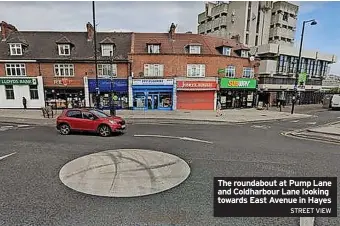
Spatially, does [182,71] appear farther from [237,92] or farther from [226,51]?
[237,92]

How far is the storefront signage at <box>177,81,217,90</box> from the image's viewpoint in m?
25.8

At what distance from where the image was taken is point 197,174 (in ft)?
21.9

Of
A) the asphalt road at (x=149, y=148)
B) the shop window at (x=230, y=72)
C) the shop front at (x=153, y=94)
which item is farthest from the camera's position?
the shop window at (x=230, y=72)

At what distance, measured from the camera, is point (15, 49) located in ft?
80.0

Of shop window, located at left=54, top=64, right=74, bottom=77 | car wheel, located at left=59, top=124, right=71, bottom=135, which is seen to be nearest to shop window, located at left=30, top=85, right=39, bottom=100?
shop window, located at left=54, top=64, right=74, bottom=77

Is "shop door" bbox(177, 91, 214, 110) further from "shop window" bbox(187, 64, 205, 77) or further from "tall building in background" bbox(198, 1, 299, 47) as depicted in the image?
"tall building in background" bbox(198, 1, 299, 47)

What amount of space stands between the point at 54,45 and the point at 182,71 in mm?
15242

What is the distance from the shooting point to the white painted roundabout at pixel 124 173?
5697 millimetres

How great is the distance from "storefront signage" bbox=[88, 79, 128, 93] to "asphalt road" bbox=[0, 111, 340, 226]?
1279cm

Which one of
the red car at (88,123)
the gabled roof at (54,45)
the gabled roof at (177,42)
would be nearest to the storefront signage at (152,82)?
the gabled roof at (54,45)

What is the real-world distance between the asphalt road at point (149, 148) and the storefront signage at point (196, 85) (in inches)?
550

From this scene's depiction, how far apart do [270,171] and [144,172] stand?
3958 mm

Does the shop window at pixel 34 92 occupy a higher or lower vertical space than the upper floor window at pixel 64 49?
lower

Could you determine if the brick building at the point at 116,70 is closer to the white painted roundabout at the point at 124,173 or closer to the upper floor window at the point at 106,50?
the upper floor window at the point at 106,50
